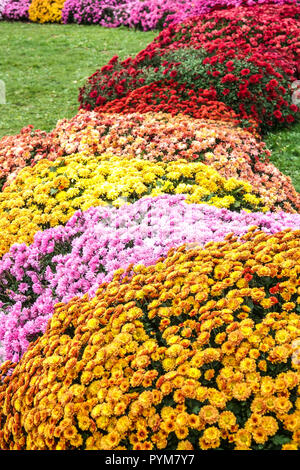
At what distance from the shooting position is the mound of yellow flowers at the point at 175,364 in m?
2.13

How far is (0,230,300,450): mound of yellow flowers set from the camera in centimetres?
213

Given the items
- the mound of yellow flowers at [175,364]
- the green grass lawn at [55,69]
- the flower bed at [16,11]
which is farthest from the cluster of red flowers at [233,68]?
the flower bed at [16,11]

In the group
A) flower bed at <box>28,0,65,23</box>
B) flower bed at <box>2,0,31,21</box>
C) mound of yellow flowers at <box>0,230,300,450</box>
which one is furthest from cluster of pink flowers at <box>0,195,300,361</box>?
flower bed at <box>2,0,31,21</box>

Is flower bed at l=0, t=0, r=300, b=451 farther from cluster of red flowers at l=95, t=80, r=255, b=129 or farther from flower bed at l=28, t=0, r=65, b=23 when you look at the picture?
flower bed at l=28, t=0, r=65, b=23

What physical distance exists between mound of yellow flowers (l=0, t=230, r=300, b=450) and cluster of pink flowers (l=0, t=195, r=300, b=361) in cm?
36

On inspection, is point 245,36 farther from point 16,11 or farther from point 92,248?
point 16,11

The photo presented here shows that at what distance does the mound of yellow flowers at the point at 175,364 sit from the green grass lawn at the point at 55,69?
14.8 ft

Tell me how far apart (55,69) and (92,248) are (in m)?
11.4

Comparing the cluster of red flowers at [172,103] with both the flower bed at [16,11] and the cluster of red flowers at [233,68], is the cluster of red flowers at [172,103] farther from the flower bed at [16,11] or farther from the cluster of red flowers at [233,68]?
the flower bed at [16,11]

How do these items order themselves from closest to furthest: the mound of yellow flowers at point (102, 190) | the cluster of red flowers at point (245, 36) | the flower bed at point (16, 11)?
the mound of yellow flowers at point (102, 190), the cluster of red flowers at point (245, 36), the flower bed at point (16, 11)

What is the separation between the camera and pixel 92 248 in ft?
12.2

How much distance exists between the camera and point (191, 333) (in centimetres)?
259

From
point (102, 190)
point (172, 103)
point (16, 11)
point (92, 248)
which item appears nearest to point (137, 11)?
point (16, 11)

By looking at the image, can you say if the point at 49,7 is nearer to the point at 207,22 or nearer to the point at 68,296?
the point at 207,22
